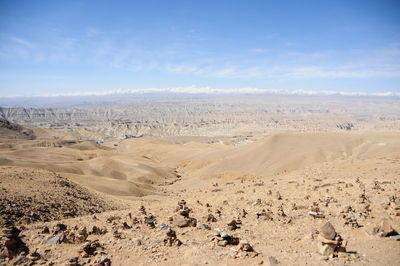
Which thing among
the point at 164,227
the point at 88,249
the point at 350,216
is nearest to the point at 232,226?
the point at 164,227

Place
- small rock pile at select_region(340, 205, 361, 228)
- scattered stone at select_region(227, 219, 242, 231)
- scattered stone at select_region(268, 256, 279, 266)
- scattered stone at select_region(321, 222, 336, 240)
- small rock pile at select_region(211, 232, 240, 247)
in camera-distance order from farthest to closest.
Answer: scattered stone at select_region(227, 219, 242, 231), small rock pile at select_region(340, 205, 361, 228), small rock pile at select_region(211, 232, 240, 247), scattered stone at select_region(321, 222, 336, 240), scattered stone at select_region(268, 256, 279, 266)

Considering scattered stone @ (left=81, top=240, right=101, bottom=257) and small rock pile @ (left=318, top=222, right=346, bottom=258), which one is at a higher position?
small rock pile @ (left=318, top=222, right=346, bottom=258)

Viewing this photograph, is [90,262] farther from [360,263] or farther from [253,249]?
[360,263]

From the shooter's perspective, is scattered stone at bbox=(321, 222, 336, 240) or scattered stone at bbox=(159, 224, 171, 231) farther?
scattered stone at bbox=(159, 224, 171, 231)

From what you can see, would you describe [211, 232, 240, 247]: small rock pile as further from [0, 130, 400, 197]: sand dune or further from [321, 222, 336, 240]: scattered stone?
[0, 130, 400, 197]: sand dune

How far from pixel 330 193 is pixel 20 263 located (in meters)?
12.8

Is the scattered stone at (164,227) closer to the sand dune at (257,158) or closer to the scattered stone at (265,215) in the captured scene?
the scattered stone at (265,215)

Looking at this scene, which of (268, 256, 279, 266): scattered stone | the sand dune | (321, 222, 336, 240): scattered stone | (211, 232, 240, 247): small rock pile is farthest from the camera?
the sand dune

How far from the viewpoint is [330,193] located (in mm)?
13453

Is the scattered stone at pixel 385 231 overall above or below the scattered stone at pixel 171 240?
above

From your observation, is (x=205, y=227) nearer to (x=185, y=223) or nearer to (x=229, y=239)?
(x=185, y=223)

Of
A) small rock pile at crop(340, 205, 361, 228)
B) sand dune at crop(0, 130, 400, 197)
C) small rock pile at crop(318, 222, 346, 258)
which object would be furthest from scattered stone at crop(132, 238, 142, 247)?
sand dune at crop(0, 130, 400, 197)

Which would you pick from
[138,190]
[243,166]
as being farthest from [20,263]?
[243,166]

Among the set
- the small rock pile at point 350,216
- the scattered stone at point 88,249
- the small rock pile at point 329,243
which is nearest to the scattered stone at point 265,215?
the small rock pile at point 350,216
